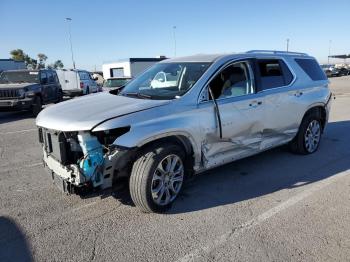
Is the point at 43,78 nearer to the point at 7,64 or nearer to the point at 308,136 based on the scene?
the point at 308,136

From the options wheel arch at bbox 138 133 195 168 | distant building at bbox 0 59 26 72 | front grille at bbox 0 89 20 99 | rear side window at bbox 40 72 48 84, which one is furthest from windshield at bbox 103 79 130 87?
distant building at bbox 0 59 26 72

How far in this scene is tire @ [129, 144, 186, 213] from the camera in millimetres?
3818

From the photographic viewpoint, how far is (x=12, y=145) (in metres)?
7.84

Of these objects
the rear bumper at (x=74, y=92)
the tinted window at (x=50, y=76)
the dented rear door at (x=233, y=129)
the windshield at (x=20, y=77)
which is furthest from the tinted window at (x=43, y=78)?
the dented rear door at (x=233, y=129)

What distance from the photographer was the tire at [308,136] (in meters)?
6.22

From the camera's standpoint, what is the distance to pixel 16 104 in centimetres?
1235

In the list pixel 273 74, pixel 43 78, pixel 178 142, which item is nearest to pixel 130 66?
pixel 43 78

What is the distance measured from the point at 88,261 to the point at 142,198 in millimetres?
942

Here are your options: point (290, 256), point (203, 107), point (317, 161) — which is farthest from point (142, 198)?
point (317, 161)

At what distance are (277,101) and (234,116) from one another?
3.72ft

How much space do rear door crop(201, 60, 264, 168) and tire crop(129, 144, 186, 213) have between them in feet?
1.51

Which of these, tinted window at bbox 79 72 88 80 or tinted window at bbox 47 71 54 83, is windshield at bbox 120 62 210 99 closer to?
tinted window at bbox 47 71 54 83

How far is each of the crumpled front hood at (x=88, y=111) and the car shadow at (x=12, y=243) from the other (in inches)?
45.4

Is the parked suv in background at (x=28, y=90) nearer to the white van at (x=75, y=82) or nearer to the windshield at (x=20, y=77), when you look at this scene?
the windshield at (x=20, y=77)
